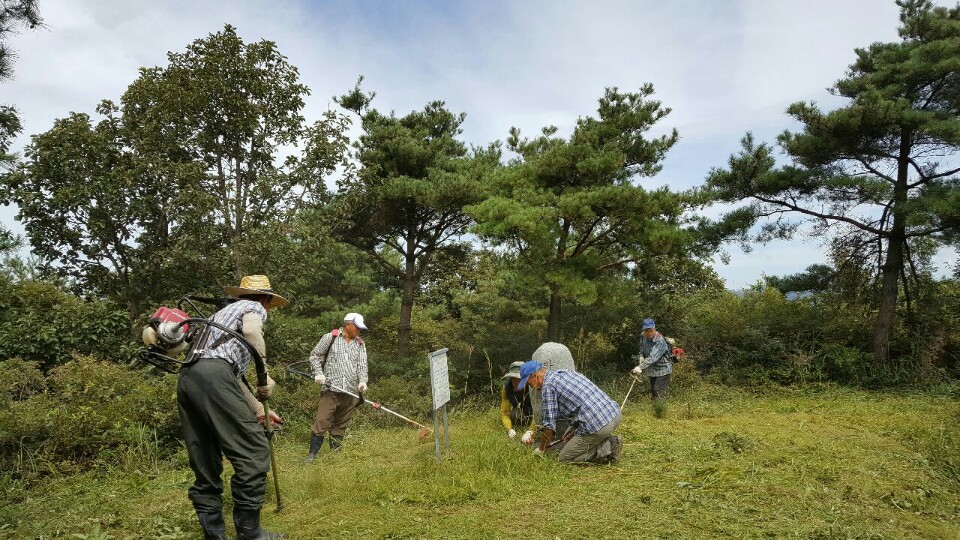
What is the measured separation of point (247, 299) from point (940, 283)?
45.1ft

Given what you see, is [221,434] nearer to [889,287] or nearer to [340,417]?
[340,417]

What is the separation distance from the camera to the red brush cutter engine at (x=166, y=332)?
328 centimetres

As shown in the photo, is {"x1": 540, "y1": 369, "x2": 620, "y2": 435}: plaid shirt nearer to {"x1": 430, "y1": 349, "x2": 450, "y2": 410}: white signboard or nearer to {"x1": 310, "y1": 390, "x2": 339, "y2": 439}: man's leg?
{"x1": 430, "y1": 349, "x2": 450, "y2": 410}: white signboard

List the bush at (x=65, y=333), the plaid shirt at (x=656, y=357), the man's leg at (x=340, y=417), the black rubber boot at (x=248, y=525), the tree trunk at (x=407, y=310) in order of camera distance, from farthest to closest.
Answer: the tree trunk at (x=407, y=310) < the bush at (x=65, y=333) < the plaid shirt at (x=656, y=357) < the man's leg at (x=340, y=417) < the black rubber boot at (x=248, y=525)

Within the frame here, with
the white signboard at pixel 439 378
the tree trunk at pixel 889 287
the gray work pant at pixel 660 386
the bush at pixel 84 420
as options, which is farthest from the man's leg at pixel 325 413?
the tree trunk at pixel 889 287

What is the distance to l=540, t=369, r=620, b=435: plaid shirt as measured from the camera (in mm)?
4852

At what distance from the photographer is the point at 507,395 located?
6156mm

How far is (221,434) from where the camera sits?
11.0 feet

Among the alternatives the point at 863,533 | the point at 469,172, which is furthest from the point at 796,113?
the point at 863,533

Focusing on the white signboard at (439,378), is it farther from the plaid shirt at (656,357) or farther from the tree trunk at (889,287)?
the tree trunk at (889,287)

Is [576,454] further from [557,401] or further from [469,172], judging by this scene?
[469,172]

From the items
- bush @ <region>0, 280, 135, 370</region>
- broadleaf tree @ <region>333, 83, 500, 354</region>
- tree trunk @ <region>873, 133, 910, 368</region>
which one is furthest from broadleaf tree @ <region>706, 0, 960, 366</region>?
bush @ <region>0, 280, 135, 370</region>

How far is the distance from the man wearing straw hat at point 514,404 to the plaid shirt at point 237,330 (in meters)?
2.92

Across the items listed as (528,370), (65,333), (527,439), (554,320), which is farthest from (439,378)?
(65,333)
